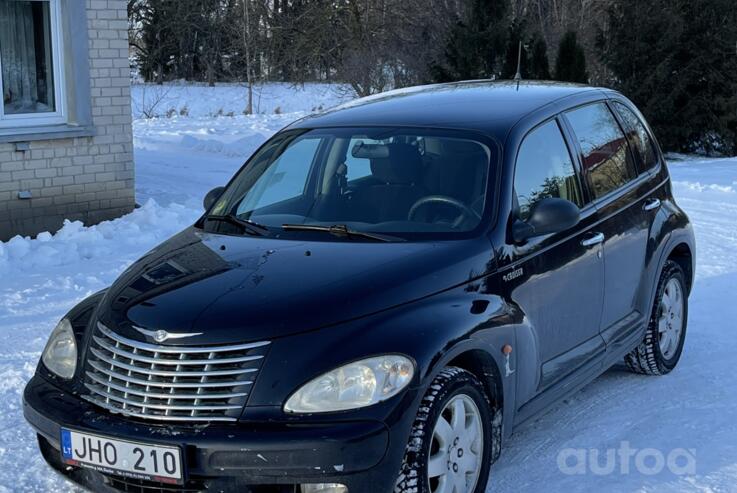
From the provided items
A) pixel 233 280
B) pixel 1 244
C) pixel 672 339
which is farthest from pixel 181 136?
pixel 233 280

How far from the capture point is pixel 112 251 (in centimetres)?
902

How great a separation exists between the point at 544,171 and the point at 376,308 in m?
1.51

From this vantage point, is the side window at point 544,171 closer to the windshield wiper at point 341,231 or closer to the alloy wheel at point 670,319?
the windshield wiper at point 341,231

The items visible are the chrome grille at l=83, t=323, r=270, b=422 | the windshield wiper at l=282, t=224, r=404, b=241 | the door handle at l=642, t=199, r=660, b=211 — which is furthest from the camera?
the door handle at l=642, t=199, r=660, b=211

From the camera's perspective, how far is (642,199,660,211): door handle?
561 centimetres

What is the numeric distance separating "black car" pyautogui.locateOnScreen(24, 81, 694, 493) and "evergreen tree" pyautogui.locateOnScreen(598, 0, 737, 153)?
1327 centimetres

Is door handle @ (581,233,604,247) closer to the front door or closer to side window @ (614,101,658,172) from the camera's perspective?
the front door

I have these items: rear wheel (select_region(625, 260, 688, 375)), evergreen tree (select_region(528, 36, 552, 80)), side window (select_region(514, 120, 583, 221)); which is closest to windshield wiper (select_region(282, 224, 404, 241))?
side window (select_region(514, 120, 583, 221))

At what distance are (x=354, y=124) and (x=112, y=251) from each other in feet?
15.3

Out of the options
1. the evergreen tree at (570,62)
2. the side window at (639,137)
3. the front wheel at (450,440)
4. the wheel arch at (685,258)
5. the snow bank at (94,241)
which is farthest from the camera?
the evergreen tree at (570,62)

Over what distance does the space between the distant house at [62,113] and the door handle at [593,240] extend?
6690mm

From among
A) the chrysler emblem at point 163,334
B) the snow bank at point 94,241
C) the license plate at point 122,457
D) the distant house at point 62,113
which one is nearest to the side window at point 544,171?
the chrysler emblem at point 163,334

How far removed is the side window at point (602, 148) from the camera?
5180 mm

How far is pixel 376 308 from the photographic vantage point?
368 cm
